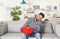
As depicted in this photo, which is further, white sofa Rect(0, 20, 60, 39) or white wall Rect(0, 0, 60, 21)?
white wall Rect(0, 0, 60, 21)

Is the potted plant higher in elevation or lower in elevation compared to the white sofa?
higher

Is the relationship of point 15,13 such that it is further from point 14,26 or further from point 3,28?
point 3,28

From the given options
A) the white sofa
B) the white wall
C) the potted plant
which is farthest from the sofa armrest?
the white wall

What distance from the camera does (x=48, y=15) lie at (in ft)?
15.5

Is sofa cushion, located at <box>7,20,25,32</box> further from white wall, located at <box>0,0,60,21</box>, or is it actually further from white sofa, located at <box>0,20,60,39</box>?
white wall, located at <box>0,0,60,21</box>

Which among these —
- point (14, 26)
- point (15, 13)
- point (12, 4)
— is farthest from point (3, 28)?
point (12, 4)

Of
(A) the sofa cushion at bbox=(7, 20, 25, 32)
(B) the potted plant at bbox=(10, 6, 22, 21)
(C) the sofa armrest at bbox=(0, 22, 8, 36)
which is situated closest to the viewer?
(C) the sofa armrest at bbox=(0, 22, 8, 36)

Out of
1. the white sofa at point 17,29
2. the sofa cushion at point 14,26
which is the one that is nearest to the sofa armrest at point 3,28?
the white sofa at point 17,29

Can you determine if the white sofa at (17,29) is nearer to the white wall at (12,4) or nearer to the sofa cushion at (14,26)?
the sofa cushion at (14,26)

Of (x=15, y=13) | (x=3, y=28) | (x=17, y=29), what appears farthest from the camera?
(x=15, y=13)

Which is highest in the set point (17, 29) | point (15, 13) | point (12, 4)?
point (12, 4)

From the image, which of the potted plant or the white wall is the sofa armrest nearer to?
the potted plant

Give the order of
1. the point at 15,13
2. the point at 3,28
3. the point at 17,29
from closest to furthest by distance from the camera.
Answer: the point at 3,28
the point at 17,29
the point at 15,13

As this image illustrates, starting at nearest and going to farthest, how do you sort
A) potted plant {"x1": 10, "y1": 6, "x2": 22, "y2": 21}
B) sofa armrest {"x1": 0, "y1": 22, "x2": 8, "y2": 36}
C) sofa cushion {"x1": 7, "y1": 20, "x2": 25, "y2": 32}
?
sofa armrest {"x1": 0, "y1": 22, "x2": 8, "y2": 36} → sofa cushion {"x1": 7, "y1": 20, "x2": 25, "y2": 32} → potted plant {"x1": 10, "y1": 6, "x2": 22, "y2": 21}
